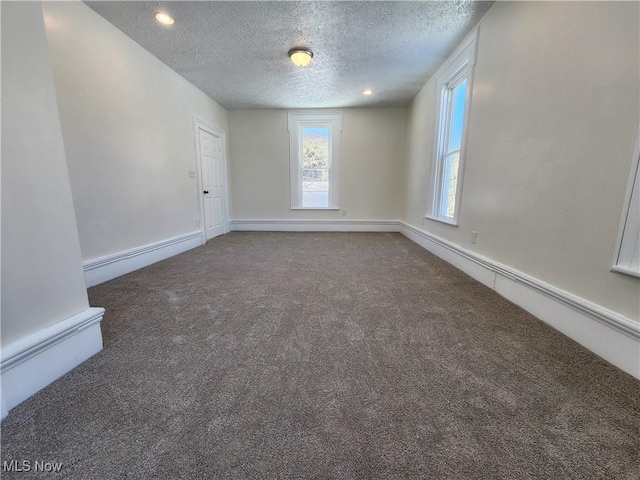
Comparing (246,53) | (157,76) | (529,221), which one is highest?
(246,53)

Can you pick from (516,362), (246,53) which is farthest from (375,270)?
(246,53)

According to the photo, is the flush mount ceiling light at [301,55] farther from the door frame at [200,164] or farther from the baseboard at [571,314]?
the baseboard at [571,314]

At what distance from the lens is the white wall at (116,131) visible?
216 centimetres

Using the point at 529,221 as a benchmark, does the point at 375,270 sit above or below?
below

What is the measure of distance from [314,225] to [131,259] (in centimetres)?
350

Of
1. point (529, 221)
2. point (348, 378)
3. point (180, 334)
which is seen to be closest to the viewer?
point (348, 378)

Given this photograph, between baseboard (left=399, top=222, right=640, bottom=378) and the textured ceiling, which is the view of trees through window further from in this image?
baseboard (left=399, top=222, right=640, bottom=378)

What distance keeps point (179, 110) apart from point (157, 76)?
492 millimetres

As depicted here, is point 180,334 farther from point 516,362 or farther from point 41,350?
point 516,362

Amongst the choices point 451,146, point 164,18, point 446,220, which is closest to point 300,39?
point 164,18

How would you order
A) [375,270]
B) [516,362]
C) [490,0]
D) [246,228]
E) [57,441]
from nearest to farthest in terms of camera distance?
[57,441]
[516,362]
[490,0]
[375,270]
[246,228]

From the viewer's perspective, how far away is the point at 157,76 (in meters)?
3.15

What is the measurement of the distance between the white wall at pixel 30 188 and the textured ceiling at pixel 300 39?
5.97 ft

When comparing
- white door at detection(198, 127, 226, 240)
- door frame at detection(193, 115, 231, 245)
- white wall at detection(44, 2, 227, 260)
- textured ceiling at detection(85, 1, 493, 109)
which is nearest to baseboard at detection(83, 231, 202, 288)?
white wall at detection(44, 2, 227, 260)
